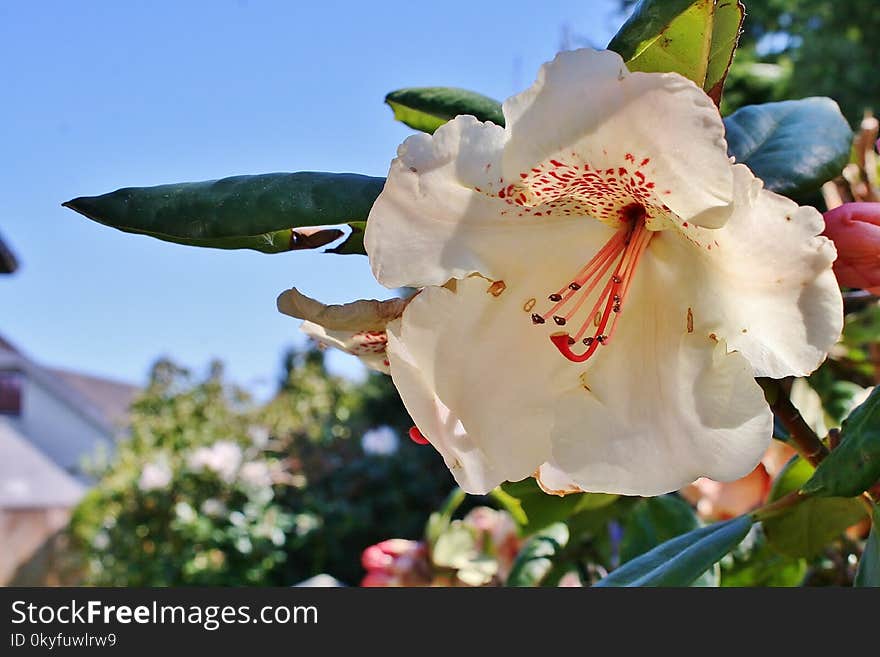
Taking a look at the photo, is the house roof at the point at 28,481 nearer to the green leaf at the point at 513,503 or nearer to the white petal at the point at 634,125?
the green leaf at the point at 513,503

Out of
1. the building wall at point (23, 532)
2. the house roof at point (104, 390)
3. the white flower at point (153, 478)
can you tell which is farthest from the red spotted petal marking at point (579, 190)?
the house roof at point (104, 390)

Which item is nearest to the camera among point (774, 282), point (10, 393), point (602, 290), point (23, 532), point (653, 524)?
point (774, 282)

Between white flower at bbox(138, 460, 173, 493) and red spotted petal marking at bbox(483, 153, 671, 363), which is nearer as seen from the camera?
red spotted petal marking at bbox(483, 153, 671, 363)

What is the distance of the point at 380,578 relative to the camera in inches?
57.5

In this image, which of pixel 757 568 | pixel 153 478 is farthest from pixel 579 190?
pixel 153 478

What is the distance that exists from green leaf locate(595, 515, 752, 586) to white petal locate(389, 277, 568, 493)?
6.3 inches

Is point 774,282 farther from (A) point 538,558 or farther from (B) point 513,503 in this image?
(A) point 538,558

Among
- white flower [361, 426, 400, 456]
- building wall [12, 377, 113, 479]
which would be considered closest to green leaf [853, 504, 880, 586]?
white flower [361, 426, 400, 456]

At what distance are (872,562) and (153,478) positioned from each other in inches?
159

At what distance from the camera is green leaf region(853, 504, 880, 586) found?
0.52 metres

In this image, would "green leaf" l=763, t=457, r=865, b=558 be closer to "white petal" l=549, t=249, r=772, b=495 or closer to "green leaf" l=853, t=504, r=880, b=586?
"green leaf" l=853, t=504, r=880, b=586

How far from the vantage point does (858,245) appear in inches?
17.1

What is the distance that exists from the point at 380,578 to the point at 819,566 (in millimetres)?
729

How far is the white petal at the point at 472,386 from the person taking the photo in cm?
45
